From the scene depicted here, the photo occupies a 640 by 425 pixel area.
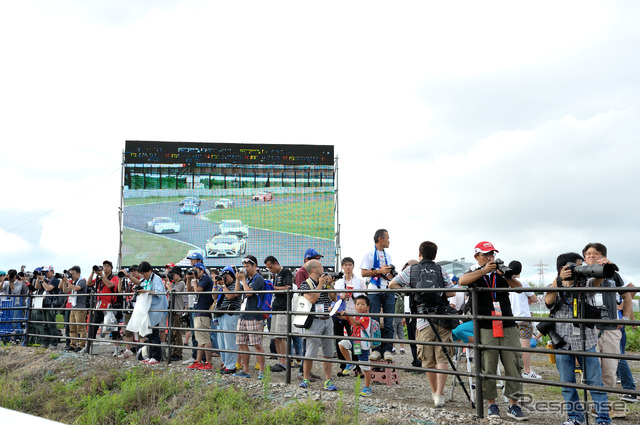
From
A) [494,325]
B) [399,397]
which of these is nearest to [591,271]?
[494,325]

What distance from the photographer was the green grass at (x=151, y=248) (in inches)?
984

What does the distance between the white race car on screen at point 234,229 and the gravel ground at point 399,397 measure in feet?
50.1

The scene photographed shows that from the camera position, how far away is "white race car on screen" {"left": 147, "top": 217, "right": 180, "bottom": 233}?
25.4 metres

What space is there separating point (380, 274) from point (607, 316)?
3519mm

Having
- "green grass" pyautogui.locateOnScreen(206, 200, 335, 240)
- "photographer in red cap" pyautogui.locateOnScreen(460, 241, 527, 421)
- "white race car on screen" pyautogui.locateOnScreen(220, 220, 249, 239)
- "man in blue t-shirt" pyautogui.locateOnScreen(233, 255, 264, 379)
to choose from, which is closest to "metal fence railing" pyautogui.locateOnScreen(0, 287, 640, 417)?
"photographer in red cap" pyautogui.locateOnScreen(460, 241, 527, 421)

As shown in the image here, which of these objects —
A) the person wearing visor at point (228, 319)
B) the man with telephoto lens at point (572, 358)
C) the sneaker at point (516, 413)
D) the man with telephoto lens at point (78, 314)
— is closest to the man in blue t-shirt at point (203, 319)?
the person wearing visor at point (228, 319)

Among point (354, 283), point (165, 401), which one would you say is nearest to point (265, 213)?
point (354, 283)

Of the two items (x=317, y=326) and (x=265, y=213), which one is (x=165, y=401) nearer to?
(x=317, y=326)

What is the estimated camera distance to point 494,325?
550 centimetres

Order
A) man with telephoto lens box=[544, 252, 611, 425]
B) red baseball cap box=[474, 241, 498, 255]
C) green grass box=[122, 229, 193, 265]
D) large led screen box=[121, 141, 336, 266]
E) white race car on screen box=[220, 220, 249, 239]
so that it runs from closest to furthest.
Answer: man with telephoto lens box=[544, 252, 611, 425] → red baseball cap box=[474, 241, 498, 255] → green grass box=[122, 229, 193, 265] → large led screen box=[121, 141, 336, 266] → white race car on screen box=[220, 220, 249, 239]

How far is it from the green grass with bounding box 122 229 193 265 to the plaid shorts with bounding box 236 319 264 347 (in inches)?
682

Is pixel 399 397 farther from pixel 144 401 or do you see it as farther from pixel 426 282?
pixel 144 401

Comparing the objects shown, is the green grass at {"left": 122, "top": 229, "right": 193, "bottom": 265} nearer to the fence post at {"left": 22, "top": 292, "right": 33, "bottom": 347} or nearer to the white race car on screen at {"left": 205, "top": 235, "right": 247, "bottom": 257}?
the white race car on screen at {"left": 205, "top": 235, "right": 247, "bottom": 257}

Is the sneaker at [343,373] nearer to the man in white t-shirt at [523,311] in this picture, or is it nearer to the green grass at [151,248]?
the man in white t-shirt at [523,311]
